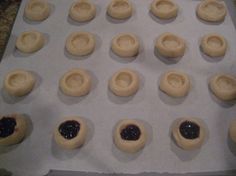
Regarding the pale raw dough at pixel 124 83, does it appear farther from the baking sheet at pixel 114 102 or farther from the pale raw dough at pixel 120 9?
the pale raw dough at pixel 120 9

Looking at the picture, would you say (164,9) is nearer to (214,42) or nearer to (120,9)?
(120,9)

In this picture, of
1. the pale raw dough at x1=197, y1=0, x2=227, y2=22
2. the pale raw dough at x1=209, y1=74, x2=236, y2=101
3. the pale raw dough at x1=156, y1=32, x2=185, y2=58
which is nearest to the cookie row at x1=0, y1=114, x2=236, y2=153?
the pale raw dough at x1=209, y1=74, x2=236, y2=101

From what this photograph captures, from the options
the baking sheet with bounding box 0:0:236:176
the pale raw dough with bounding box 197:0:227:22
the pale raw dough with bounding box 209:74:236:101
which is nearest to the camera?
the baking sheet with bounding box 0:0:236:176

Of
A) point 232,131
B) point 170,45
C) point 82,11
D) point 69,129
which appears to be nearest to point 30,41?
point 82,11

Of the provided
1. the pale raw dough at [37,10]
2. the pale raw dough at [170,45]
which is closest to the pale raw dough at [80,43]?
the pale raw dough at [37,10]

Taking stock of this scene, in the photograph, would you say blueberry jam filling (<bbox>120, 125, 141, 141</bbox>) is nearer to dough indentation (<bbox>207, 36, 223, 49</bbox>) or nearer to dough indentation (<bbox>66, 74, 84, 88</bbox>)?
dough indentation (<bbox>66, 74, 84, 88</bbox>)

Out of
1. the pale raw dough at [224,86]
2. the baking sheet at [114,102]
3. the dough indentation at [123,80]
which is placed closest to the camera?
the baking sheet at [114,102]
